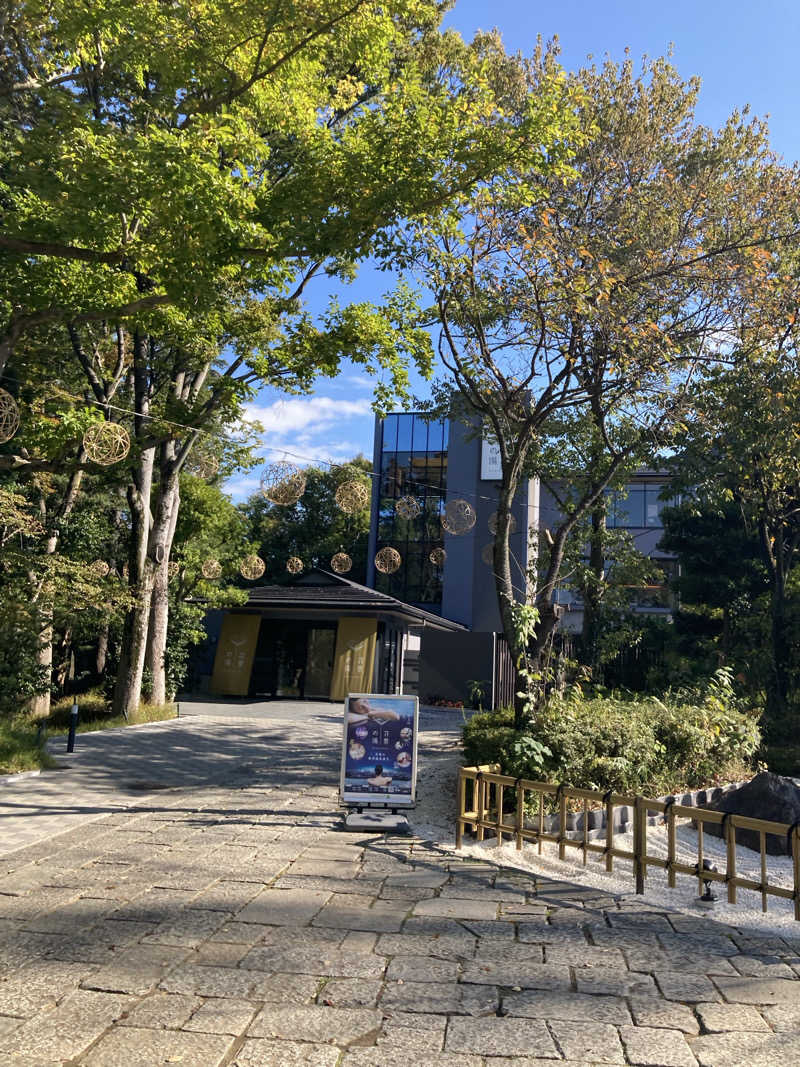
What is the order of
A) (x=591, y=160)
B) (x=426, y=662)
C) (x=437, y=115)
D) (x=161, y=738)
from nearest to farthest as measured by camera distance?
(x=437, y=115) → (x=591, y=160) → (x=161, y=738) → (x=426, y=662)

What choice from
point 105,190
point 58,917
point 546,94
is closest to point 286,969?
point 58,917

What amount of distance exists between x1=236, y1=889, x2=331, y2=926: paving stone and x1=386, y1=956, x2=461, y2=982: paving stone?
0.96 m

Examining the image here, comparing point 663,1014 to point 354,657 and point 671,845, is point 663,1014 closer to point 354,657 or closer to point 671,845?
point 671,845

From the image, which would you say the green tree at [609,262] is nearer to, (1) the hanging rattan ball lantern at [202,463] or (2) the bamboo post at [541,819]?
(2) the bamboo post at [541,819]

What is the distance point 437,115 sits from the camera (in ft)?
27.9

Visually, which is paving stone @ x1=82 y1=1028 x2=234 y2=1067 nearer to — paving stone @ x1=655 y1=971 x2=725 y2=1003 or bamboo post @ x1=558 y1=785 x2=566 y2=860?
paving stone @ x1=655 y1=971 x2=725 y2=1003

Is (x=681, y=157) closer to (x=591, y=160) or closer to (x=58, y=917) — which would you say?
(x=591, y=160)

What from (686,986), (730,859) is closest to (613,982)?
(686,986)

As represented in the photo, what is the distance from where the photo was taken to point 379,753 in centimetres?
890

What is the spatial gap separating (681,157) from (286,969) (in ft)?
42.1

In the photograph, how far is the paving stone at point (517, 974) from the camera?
4477 mm

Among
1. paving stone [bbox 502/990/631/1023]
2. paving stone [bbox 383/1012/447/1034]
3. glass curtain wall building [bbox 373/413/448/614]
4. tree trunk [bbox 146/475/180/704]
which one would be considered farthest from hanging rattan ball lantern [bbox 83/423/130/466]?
glass curtain wall building [bbox 373/413/448/614]

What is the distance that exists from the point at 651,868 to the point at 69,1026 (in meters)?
5.48

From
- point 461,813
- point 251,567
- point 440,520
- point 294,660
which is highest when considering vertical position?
point 440,520
